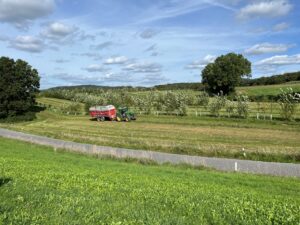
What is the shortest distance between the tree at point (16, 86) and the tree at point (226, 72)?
144 feet

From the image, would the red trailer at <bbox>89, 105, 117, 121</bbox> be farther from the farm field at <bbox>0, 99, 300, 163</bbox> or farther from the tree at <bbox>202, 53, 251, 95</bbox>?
the tree at <bbox>202, 53, 251, 95</bbox>

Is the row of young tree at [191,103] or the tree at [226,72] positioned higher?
the tree at [226,72]

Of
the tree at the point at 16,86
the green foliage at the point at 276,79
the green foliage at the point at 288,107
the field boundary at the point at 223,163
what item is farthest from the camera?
the green foliage at the point at 276,79

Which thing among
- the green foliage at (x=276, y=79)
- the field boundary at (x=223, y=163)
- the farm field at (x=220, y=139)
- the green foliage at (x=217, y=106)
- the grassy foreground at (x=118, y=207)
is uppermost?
the green foliage at (x=276, y=79)

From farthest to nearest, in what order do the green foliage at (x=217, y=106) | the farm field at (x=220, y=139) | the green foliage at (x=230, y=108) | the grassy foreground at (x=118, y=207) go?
the green foliage at (x=217, y=106) → the green foliage at (x=230, y=108) → the farm field at (x=220, y=139) → the grassy foreground at (x=118, y=207)

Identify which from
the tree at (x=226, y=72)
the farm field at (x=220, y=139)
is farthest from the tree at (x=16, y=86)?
the tree at (x=226, y=72)

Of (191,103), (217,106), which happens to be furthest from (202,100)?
(217,106)

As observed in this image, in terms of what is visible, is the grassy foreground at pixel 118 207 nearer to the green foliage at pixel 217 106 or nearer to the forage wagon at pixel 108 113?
the green foliage at pixel 217 106

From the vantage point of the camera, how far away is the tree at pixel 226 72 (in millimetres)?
100375

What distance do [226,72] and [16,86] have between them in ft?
168

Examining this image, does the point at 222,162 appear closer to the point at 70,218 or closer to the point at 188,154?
the point at 188,154

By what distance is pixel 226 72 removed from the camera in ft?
330

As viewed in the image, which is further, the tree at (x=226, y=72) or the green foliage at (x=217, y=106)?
the tree at (x=226, y=72)

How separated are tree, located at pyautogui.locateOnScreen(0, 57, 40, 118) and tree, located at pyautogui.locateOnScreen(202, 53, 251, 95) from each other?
4391 cm
